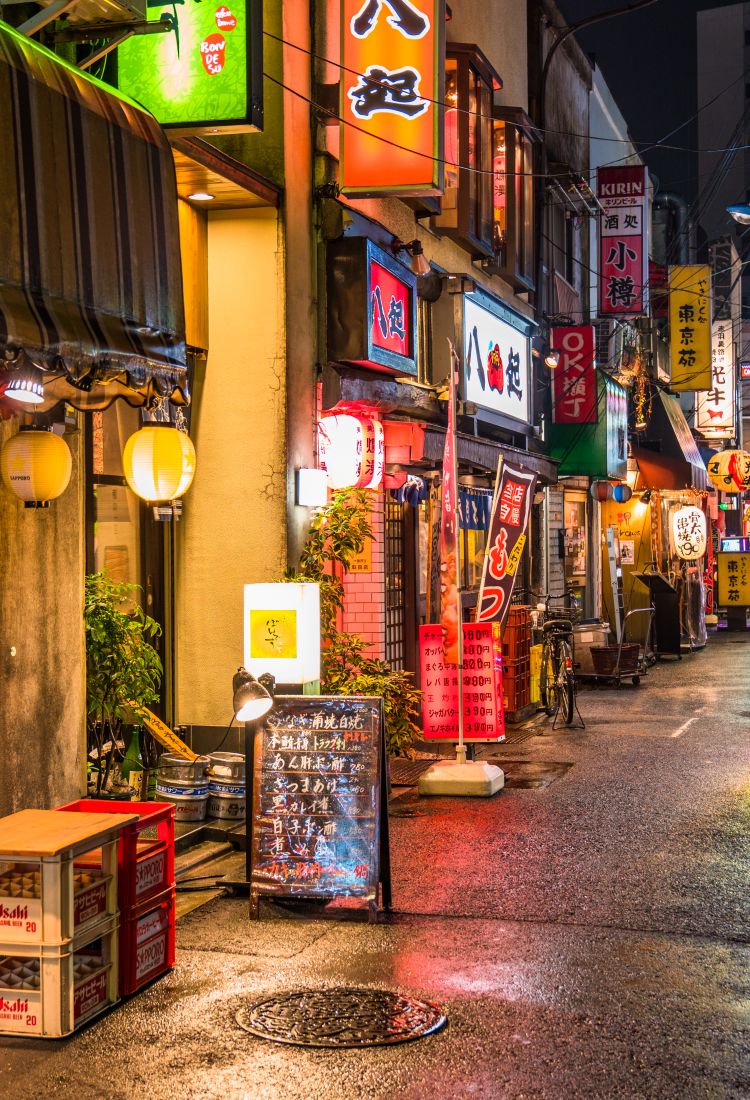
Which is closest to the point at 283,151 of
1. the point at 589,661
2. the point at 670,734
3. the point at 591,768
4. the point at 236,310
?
the point at 236,310

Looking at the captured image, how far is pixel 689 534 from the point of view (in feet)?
96.8

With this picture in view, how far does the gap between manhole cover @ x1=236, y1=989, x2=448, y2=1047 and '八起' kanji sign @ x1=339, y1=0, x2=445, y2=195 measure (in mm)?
8732

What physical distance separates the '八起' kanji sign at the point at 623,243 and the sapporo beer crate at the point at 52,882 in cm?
2278

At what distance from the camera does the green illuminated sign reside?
399 inches

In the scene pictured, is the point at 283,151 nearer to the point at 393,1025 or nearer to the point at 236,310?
the point at 236,310

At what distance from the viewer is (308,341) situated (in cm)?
1341

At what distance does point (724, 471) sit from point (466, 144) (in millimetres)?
17250

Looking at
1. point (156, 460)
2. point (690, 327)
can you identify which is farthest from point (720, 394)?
point (156, 460)

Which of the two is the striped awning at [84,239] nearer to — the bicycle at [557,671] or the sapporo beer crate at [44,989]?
the sapporo beer crate at [44,989]

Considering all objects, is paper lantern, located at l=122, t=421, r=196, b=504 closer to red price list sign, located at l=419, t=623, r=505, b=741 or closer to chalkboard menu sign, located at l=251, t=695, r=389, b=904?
chalkboard menu sign, located at l=251, t=695, r=389, b=904

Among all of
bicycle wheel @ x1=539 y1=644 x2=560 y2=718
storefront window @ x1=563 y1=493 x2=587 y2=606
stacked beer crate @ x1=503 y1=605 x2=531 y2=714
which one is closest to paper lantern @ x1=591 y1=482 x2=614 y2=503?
storefront window @ x1=563 y1=493 x2=587 y2=606

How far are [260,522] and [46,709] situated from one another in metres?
4.32

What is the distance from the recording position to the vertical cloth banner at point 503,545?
1433cm

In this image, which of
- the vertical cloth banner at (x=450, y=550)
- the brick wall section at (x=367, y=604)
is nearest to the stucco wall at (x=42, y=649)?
the vertical cloth banner at (x=450, y=550)
